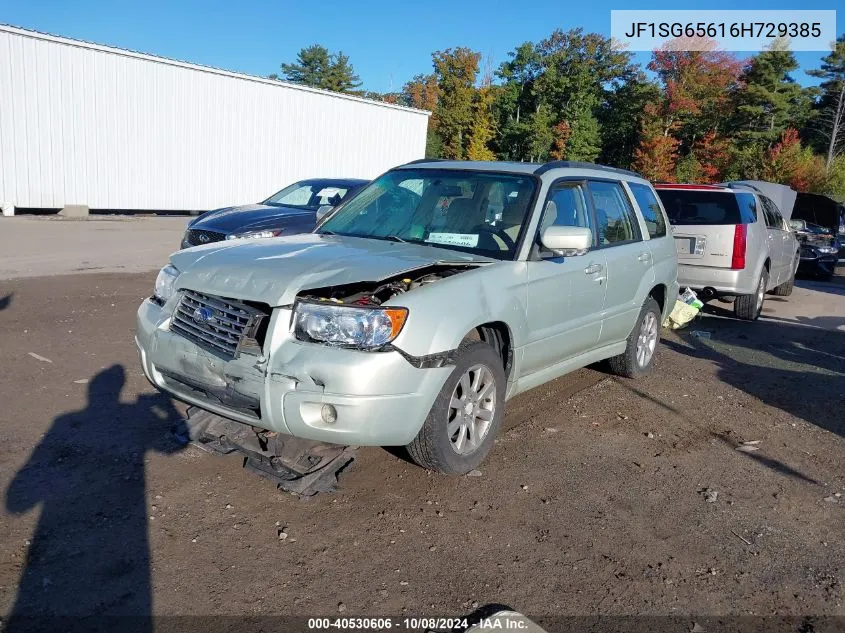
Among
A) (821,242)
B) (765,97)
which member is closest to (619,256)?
(821,242)

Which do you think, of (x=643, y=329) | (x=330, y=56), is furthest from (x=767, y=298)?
(x=330, y=56)

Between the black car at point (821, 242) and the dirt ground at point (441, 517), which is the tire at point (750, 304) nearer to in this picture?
the dirt ground at point (441, 517)

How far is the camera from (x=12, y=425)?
178 inches

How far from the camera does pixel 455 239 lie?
470cm

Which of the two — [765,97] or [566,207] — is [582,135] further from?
[566,207]

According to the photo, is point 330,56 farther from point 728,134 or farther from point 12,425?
point 12,425

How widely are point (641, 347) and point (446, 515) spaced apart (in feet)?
11.1

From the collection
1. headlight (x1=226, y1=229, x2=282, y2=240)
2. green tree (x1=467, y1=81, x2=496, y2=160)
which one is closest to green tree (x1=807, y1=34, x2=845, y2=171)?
green tree (x1=467, y1=81, x2=496, y2=160)

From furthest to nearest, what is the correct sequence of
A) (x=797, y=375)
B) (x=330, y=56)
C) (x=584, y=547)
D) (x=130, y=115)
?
(x=330, y=56) → (x=130, y=115) → (x=797, y=375) → (x=584, y=547)

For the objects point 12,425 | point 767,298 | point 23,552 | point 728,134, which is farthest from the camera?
point 728,134

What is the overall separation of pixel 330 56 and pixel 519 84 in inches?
834

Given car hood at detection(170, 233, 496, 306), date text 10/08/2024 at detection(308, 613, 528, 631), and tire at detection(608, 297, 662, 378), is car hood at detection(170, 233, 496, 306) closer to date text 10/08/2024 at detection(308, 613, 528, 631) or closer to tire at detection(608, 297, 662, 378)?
date text 10/08/2024 at detection(308, 613, 528, 631)

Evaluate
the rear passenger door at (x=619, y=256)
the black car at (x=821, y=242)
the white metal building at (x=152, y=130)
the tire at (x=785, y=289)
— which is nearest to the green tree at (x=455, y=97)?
the white metal building at (x=152, y=130)

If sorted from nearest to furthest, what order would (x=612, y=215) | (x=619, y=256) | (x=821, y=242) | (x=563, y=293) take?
(x=563, y=293)
(x=619, y=256)
(x=612, y=215)
(x=821, y=242)
